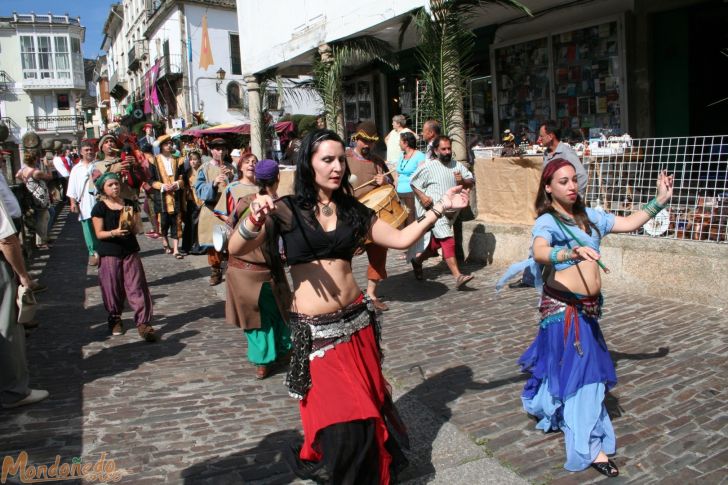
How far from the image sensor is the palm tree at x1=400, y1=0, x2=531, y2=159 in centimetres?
925

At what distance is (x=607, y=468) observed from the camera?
3.49 meters

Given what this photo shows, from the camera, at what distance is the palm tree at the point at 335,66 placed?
13070 millimetres

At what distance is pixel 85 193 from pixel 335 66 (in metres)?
5.57

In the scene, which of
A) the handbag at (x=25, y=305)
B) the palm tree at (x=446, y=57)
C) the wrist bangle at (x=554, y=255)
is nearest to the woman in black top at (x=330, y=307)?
the wrist bangle at (x=554, y=255)

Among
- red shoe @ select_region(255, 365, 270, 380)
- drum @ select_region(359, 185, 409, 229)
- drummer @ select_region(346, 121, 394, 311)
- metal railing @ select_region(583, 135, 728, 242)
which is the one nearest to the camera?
red shoe @ select_region(255, 365, 270, 380)

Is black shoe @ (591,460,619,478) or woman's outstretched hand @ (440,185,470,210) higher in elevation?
woman's outstretched hand @ (440,185,470,210)

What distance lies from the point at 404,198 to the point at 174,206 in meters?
4.73

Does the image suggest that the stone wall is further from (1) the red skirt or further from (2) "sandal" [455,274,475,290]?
(1) the red skirt

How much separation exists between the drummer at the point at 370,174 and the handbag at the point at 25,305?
3335 millimetres

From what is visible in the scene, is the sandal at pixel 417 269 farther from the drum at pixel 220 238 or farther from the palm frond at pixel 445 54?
the drum at pixel 220 238

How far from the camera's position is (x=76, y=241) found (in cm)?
1482

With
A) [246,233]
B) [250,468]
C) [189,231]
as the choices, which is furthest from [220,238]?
[189,231]

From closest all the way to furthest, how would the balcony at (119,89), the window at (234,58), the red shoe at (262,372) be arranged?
the red shoe at (262,372) < the window at (234,58) < the balcony at (119,89)

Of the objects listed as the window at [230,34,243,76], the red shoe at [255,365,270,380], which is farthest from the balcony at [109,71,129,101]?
the red shoe at [255,365,270,380]
